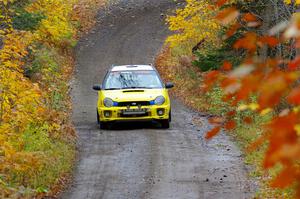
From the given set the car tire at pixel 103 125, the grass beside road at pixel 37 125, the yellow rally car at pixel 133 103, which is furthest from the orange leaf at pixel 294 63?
the car tire at pixel 103 125

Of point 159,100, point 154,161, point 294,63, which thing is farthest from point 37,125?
point 294,63

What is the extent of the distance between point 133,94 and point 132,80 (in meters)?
1.04

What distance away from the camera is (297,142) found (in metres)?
2.81

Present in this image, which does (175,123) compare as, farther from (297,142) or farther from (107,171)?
(297,142)

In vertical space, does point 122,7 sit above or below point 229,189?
above

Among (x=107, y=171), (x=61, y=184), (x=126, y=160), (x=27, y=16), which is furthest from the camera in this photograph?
(x=27, y=16)

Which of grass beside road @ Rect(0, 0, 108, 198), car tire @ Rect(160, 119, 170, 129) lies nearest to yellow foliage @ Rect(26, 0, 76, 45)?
grass beside road @ Rect(0, 0, 108, 198)

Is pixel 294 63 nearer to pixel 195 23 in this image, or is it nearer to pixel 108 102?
pixel 108 102

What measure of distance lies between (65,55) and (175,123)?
598 inches

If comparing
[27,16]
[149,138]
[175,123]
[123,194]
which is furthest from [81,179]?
[27,16]

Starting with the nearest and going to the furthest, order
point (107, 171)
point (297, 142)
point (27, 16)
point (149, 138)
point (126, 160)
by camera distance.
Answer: point (297, 142)
point (107, 171)
point (126, 160)
point (149, 138)
point (27, 16)

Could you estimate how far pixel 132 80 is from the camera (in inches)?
745

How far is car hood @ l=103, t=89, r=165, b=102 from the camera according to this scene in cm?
1778

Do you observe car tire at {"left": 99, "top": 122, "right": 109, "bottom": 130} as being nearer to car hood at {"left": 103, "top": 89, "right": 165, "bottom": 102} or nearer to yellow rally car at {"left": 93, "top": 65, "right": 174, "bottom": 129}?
yellow rally car at {"left": 93, "top": 65, "right": 174, "bottom": 129}
